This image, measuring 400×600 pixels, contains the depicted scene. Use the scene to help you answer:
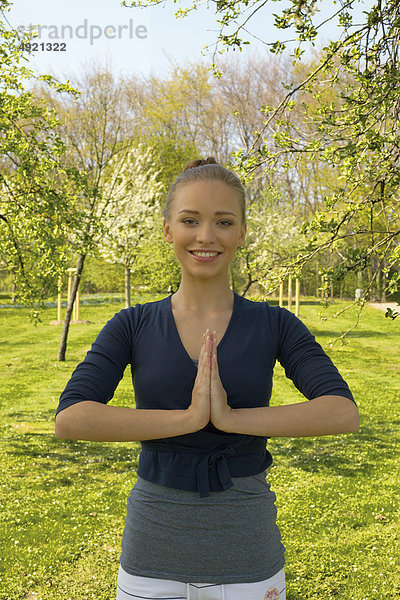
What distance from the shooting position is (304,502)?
693 cm

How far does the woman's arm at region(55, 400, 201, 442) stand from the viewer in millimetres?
1661

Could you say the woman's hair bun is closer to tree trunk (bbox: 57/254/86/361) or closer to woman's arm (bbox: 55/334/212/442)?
woman's arm (bbox: 55/334/212/442)

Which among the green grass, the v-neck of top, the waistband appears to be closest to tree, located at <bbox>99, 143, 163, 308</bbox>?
the green grass

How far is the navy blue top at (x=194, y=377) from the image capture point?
5.78 ft

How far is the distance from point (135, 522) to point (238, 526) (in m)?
0.31

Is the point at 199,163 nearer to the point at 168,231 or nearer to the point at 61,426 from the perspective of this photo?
the point at 168,231

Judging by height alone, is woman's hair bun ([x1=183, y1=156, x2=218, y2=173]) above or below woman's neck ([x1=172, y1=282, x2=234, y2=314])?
above

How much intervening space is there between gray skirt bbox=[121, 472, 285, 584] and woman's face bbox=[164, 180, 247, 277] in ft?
2.22

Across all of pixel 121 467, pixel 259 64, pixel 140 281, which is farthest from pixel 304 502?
pixel 259 64

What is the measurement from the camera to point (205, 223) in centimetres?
185

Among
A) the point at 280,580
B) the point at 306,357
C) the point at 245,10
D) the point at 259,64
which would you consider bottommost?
the point at 280,580

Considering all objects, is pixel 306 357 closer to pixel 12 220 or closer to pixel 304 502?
pixel 304 502

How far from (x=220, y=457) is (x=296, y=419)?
0.26m

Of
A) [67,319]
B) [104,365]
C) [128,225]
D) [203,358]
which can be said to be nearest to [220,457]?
[203,358]
